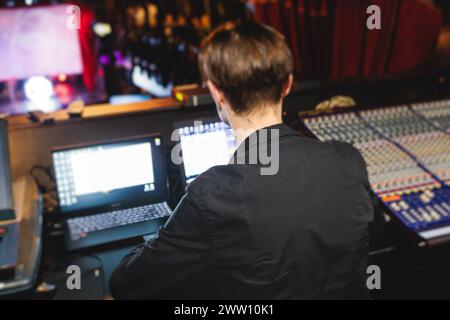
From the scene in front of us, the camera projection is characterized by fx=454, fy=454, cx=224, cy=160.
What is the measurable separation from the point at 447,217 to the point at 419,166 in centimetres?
34

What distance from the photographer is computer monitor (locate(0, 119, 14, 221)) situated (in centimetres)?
161

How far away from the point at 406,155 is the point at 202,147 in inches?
38.1

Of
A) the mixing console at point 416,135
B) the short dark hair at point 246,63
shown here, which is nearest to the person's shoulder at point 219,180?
the short dark hair at point 246,63

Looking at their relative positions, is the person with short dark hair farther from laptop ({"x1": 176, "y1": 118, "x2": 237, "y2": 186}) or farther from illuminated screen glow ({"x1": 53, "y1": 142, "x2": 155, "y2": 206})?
illuminated screen glow ({"x1": 53, "y1": 142, "x2": 155, "y2": 206})

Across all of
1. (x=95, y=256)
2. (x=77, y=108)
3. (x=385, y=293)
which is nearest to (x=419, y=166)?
(x=385, y=293)

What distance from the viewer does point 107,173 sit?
1850mm

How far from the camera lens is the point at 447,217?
5.72 ft

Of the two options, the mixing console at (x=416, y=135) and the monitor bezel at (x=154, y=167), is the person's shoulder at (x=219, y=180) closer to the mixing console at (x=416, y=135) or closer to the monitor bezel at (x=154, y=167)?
the monitor bezel at (x=154, y=167)

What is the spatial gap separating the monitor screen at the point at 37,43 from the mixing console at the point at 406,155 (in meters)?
6.20

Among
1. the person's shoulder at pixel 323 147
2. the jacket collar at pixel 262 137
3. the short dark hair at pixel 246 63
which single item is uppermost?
the short dark hair at pixel 246 63

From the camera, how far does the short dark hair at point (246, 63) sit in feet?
3.49

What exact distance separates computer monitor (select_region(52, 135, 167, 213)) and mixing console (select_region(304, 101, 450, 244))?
0.77 m

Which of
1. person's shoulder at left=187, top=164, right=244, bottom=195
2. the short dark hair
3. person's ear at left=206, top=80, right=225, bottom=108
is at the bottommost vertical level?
person's shoulder at left=187, top=164, right=244, bottom=195

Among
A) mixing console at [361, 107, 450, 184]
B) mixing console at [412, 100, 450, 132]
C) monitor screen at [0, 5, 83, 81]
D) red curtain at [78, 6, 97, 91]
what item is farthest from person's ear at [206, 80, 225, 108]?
red curtain at [78, 6, 97, 91]
